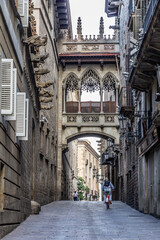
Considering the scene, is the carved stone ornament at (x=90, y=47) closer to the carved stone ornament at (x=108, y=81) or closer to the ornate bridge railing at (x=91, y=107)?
the carved stone ornament at (x=108, y=81)

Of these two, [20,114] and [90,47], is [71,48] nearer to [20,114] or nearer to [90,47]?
[90,47]

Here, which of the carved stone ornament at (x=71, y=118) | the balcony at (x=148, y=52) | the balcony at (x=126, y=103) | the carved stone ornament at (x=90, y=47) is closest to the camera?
the balcony at (x=148, y=52)

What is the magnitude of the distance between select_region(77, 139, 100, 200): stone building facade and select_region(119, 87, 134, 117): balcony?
49.6 m

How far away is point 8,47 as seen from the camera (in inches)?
458

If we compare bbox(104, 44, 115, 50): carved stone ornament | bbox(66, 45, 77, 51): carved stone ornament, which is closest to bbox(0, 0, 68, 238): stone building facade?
bbox(66, 45, 77, 51): carved stone ornament

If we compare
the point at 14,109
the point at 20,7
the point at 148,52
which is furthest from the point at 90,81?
the point at 14,109

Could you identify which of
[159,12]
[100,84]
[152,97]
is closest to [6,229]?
[159,12]

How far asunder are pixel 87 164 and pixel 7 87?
253 feet

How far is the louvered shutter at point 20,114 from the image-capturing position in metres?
12.0

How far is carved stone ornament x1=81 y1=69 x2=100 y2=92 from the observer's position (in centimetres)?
3991

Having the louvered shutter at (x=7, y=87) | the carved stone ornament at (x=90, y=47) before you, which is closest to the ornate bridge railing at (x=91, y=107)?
the carved stone ornament at (x=90, y=47)

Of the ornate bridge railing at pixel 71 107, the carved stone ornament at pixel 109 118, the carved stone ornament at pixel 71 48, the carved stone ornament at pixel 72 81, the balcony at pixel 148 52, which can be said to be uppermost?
the carved stone ornament at pixel 71 48

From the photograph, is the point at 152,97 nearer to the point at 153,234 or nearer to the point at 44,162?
the point at 153,234

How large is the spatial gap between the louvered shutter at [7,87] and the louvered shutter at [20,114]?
184cm
